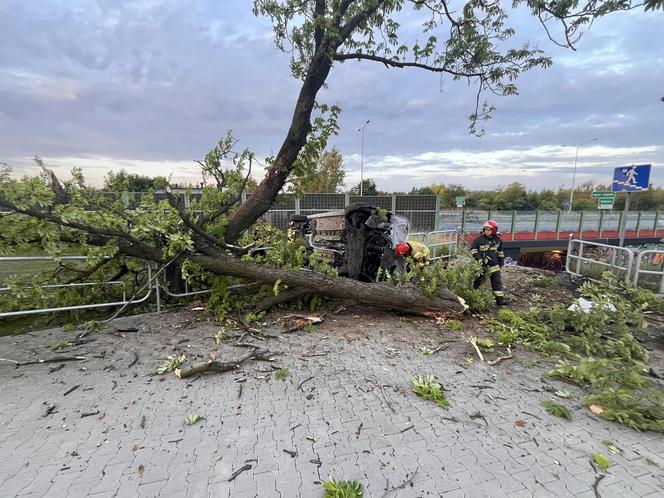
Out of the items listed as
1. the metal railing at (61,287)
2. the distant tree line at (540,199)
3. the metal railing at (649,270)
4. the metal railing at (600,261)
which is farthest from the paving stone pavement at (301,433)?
the distant tree line at (540,199)

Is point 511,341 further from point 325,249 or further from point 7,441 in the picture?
point 7,441

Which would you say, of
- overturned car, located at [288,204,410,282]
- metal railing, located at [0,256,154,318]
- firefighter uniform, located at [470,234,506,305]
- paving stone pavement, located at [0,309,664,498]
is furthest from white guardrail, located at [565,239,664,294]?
metal railing, located at [0,256,154,318]

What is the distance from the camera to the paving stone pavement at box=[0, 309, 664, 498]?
6.38ft

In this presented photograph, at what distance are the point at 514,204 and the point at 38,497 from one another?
5276cm

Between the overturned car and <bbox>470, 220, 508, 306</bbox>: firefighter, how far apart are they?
1520 millimetres

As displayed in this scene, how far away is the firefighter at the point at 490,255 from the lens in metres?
5.88

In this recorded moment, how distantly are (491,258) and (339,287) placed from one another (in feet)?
10.3

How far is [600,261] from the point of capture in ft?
23.4

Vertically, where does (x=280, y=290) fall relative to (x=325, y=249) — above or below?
below

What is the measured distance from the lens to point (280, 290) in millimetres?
5016

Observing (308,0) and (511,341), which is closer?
(511,341)

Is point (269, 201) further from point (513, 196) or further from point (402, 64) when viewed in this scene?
point (513, 196)

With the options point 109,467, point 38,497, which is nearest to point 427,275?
point 109,467

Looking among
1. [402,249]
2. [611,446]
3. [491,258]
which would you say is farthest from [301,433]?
[491,258]
